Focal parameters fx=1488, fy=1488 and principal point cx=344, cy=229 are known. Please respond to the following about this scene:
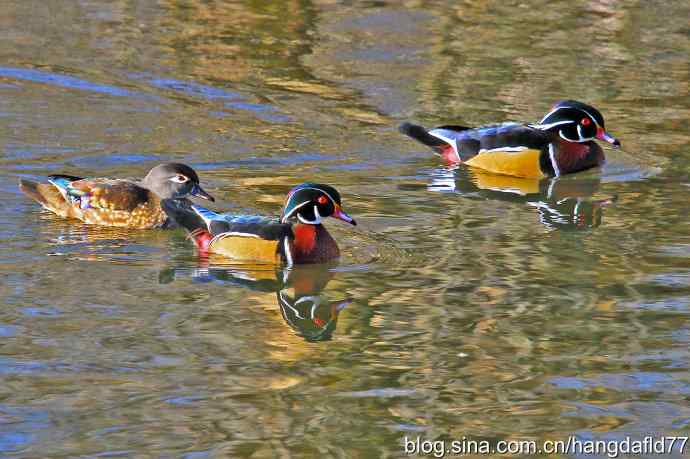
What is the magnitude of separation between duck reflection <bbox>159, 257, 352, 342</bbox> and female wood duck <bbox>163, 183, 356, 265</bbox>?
0.31 ft

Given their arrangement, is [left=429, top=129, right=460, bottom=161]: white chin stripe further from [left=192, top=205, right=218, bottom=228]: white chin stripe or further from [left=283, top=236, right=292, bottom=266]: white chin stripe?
[left=283, top=236, right=292, bottom=266]: white chin stripe

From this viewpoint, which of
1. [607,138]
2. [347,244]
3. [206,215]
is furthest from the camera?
[607,138]

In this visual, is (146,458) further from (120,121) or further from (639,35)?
(639,35)

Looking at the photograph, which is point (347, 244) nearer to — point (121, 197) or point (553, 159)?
point (121, 197)

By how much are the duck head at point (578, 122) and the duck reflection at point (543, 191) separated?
1.35 ft

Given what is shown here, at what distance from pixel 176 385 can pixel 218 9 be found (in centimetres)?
1252

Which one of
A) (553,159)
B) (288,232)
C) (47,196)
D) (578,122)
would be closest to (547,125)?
(578,122)

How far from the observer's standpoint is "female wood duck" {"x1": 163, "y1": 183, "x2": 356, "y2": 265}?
11.2 meters

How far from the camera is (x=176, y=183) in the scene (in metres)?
12.2

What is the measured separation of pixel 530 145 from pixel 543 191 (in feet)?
2.23

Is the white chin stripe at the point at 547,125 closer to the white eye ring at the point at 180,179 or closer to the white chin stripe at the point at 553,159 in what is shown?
the white chin stripe at the point at 553,159

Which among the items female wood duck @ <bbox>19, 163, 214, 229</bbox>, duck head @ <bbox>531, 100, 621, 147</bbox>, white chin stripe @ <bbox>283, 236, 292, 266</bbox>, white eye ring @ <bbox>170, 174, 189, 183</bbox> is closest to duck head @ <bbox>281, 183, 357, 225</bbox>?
white chin stripe @ <bbox>283, 236, 292, 266</bbox>

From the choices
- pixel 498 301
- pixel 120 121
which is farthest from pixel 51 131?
pixel 498 301

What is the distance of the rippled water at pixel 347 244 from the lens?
811 cm
